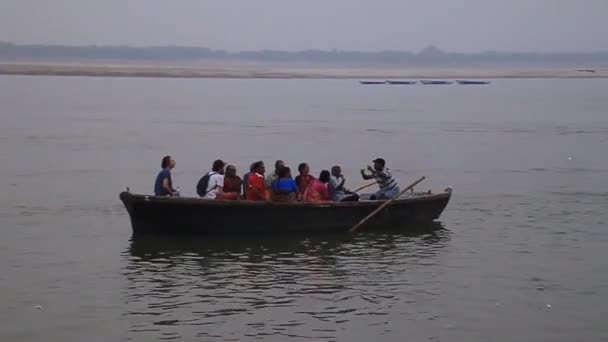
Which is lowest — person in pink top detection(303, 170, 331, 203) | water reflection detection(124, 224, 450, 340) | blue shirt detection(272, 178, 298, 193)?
water reflection detection(124, 224, 450, 340)

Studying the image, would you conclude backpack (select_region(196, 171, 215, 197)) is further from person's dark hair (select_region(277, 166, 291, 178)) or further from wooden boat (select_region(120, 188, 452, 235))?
person's dark hair (select_region(277, 166, 291, 178))

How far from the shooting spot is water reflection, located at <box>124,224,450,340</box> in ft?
48.5

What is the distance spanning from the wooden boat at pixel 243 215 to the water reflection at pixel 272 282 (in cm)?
21

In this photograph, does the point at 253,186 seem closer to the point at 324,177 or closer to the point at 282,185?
the point at 282,185

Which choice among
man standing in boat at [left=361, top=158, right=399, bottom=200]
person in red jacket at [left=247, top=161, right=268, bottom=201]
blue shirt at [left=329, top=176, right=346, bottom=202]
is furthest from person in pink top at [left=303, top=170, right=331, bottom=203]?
man standing in boat at [left=361, top=158, right=399, bottom=200]

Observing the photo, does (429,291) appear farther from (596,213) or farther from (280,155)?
(280,155)

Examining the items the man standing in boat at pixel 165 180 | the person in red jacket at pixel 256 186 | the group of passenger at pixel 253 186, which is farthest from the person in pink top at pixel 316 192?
the man standing in boat at pixel 165 180

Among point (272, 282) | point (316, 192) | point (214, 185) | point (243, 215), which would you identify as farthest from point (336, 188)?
point (272, 282)

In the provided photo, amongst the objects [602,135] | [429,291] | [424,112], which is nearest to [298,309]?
[429,291]

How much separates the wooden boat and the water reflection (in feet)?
0.69

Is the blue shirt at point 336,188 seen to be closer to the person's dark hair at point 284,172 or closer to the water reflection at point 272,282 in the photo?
the water reflection at point 272,282

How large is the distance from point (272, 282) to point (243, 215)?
3.23 m

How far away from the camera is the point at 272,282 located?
17219 mm

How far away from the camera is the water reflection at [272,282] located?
14.8 meters
